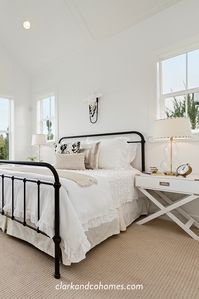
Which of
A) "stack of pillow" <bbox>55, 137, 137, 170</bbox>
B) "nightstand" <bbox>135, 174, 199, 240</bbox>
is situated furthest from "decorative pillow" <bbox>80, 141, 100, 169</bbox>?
"nightstand" <bbox>135, 174, 199, 240</bbox>

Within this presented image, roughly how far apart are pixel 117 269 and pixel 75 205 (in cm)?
61

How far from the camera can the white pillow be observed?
301 cm

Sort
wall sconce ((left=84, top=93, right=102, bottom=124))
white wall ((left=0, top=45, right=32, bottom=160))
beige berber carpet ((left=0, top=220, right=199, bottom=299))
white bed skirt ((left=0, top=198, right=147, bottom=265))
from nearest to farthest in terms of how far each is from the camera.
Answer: beige berber carpet ((left=0, top=220, right=199, bottom=299)), white bed skirt ((left=0, top=198, right=147, bottom=265)), wall sconce ((left=84, top=93, right=102, bottom=124)), white wall ((left=0, top=45, right=32, bottom=160))

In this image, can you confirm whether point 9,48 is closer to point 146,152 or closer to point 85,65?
point 85,65

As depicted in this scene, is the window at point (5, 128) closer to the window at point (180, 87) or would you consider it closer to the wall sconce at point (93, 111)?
the wall sconce at point (93, 111)

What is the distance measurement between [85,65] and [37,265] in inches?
134

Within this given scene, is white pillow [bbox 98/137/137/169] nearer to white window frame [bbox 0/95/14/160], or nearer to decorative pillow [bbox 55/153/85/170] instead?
decorative pillow [bbox 55/153/85/170]

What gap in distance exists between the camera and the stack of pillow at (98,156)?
2.97 meters

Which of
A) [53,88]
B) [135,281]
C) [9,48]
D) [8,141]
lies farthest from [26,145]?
[135,281]

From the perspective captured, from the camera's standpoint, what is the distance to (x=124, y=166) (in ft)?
10.1

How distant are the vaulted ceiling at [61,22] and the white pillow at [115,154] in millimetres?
1845

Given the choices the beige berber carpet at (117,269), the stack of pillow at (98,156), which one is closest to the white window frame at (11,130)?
the stack of pillow at (98,156)

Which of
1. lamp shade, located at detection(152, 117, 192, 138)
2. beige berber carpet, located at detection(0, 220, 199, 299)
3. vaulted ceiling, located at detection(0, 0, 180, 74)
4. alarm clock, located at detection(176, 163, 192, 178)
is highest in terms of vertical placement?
vaulted ceiling, located at detection(0, 0, 180, 74)

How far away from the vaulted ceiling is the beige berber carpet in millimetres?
3039
